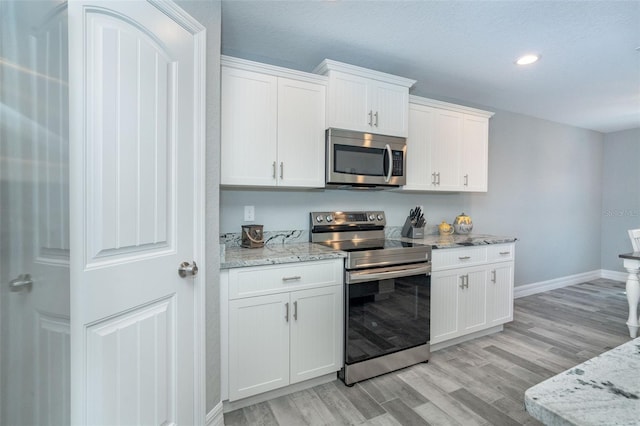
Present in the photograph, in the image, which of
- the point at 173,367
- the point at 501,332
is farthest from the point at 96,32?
the point at 501,332

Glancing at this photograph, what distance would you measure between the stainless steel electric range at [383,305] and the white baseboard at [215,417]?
815 millimetres

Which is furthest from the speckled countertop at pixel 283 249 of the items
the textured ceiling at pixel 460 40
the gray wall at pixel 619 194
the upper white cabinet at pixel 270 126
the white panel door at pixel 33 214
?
the gray wall at pixel 619 194

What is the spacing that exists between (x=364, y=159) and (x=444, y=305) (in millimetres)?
1399

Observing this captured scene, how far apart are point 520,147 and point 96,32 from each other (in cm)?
448

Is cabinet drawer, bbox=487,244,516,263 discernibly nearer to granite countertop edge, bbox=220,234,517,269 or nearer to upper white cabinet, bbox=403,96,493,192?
granite countertop edge, bbox=220,234,517,269

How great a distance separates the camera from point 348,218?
2.73m

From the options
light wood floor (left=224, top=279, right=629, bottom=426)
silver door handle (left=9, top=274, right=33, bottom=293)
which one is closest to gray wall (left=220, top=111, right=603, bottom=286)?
light wood floor (left=224, top=279, right=629, bottom=426)

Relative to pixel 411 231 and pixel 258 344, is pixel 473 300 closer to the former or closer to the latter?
pixel 411 231

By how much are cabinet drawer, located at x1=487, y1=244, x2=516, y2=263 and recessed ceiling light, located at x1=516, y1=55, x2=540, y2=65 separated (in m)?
1.59

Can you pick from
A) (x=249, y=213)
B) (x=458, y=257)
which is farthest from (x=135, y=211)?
(x=458, y=257)

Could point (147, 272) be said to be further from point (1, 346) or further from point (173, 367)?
point (1, 346)

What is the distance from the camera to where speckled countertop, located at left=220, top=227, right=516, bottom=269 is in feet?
6.01

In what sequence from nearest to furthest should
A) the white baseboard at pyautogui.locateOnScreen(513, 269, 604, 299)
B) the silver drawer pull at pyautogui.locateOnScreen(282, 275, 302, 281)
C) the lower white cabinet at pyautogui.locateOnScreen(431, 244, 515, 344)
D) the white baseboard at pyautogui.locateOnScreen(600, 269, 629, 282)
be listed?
1. the silver drawer pull at pyautogui.locateOnScreen(282, 275, 302, 281)
2. the lower white cabinet at pyautogui.locateOnScreen(431, 244, 515, 344)
3. the white baseboard at pyautogui.locateOnScreen(513, 269, 604, 299)
4. the white baseboard at pyautogui.locateOnScreen(600, 269, 629, 282)

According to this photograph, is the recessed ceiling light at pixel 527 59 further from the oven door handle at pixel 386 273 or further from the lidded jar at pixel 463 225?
the oven door handle at pixel 386 273
